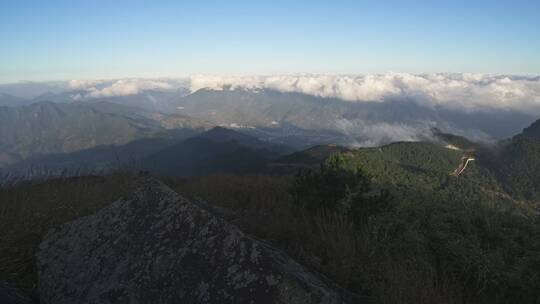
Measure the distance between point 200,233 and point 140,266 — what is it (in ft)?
2.16

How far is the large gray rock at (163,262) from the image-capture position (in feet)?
9.18

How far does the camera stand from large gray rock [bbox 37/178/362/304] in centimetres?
280

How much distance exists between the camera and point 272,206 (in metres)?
8.05

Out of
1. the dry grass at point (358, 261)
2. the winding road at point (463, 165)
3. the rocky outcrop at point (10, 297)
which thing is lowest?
the winding road at point (463, 165)

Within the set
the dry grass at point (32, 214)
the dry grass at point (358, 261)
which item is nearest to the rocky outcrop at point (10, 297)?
the dry grass at point (32, 214)

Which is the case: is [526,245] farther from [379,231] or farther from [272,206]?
[272,206]

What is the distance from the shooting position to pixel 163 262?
321cm

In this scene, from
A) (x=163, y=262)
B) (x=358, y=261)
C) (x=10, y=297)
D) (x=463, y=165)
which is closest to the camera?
(x=10, y=297)

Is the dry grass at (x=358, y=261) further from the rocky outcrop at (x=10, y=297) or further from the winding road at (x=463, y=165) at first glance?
Result: the winding road at (x=463, y=165)

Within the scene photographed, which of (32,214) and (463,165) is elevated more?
(32,214)

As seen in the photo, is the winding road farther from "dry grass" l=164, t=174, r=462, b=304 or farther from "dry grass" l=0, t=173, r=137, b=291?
"dry grass" l=0, t=173, r=137, b=291

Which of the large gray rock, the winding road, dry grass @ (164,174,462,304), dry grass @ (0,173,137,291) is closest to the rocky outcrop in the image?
the large gray rock

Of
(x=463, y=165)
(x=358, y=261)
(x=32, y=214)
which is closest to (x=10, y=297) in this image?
(x=32, y=214)

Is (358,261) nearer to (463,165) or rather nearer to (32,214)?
(32,214)
